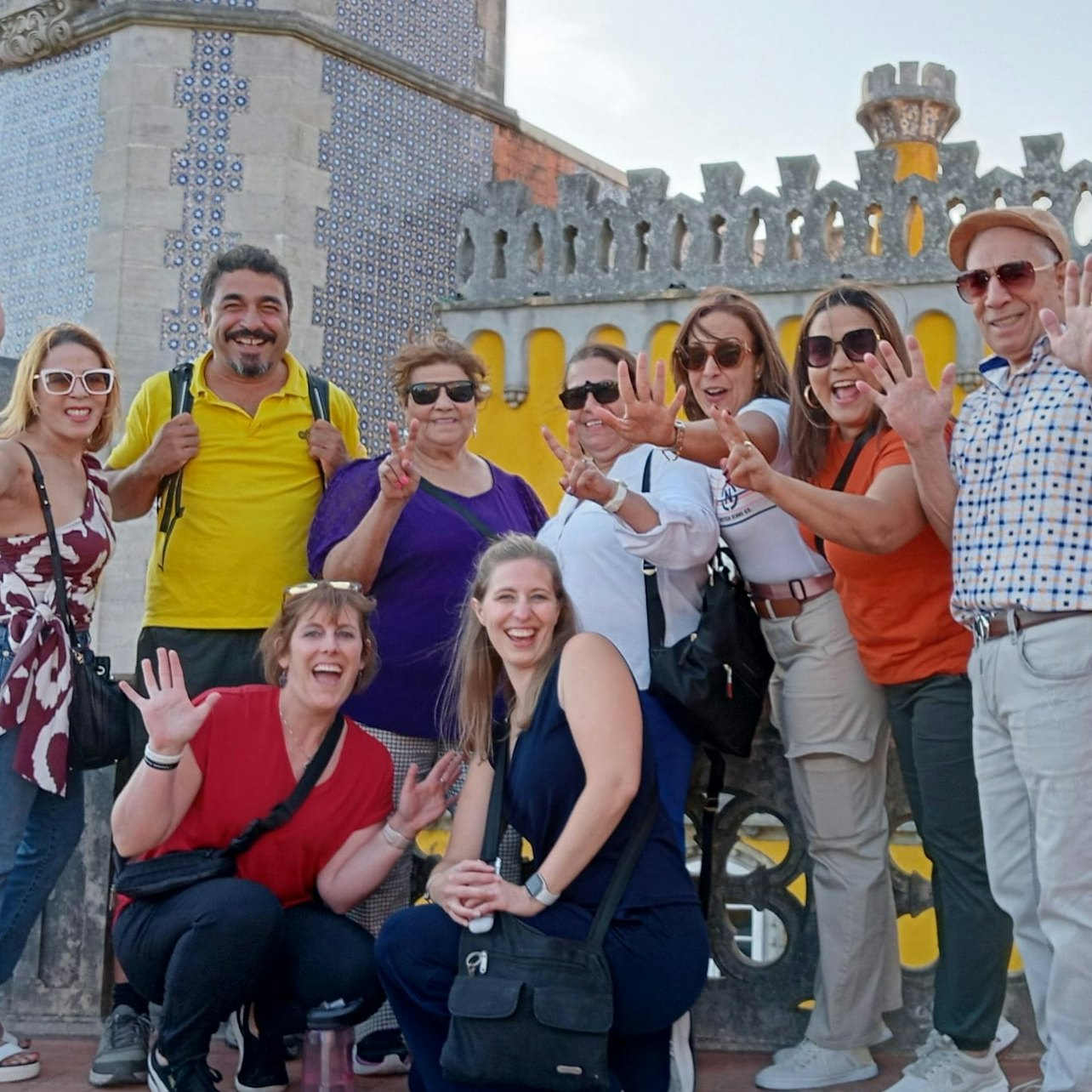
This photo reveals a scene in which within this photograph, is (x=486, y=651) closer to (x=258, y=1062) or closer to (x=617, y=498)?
(x=617, y=498)

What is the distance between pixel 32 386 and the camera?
11.9 ft

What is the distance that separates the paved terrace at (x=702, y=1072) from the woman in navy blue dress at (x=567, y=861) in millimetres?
504

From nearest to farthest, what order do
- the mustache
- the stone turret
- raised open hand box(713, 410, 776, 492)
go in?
raised open hand box(713, 410, 776, 492) < the mustache < the stone turret

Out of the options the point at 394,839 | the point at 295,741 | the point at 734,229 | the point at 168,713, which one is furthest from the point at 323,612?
the point at 734,229

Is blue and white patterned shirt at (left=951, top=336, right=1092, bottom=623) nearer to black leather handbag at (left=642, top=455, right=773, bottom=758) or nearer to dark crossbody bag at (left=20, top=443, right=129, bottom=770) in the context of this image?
black leather handbag at (left=642, top=455, right=773, bottom=758)

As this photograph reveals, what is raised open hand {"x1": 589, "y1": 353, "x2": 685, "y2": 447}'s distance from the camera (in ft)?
10.5

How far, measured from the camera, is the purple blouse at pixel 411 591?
3652mm

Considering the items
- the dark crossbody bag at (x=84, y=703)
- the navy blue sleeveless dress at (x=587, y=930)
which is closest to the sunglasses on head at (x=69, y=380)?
the dark crossbody bag at (x=84, y=703)

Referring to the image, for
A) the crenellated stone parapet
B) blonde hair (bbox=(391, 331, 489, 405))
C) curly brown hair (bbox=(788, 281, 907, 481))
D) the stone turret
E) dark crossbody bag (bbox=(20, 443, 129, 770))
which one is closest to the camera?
curly brown hair (bbox=(788, 281, 907, 481))

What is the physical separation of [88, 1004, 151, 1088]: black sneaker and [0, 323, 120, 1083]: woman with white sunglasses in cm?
17

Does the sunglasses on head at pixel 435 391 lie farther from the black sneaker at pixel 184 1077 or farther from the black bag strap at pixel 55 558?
the black sneaker at pixel 184 1077

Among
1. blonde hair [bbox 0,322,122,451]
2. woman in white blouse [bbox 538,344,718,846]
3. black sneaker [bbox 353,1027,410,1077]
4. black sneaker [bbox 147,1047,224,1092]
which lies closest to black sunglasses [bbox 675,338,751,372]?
woman in white blouse [bbox 538,344,718,846]

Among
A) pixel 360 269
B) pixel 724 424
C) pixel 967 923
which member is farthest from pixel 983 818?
pixel 360 269

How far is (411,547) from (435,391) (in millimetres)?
433
